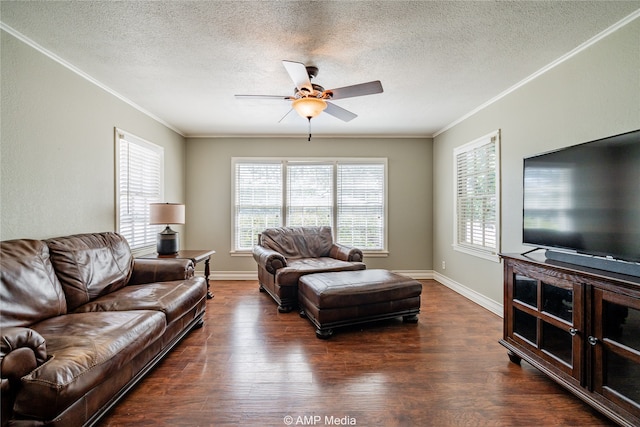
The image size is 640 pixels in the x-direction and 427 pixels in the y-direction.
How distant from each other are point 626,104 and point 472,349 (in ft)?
7.32

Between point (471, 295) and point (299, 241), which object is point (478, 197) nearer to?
point (471, 295)

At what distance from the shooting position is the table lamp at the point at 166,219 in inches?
142

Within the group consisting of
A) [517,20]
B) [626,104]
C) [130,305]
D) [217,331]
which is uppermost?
[517,20]

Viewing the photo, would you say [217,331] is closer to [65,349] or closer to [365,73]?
[65,349]

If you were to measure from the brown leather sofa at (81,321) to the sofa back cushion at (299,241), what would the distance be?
1441mm

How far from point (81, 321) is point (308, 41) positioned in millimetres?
2582

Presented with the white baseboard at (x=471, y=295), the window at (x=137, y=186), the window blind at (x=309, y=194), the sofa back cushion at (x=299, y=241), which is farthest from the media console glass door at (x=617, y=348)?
the window at (x=137, y=186)

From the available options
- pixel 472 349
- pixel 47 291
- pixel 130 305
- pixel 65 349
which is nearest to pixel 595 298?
pixel 472 349

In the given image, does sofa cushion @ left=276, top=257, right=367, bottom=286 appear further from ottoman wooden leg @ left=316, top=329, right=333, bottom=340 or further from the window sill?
the window sill

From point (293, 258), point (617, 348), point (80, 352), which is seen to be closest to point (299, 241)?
point (293, 258)

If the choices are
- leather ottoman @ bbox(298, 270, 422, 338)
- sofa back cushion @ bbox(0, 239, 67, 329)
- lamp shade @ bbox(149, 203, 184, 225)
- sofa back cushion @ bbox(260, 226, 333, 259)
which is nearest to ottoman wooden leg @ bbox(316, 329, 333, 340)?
leather ottoman @ bbox(298, 270, 422, 338)

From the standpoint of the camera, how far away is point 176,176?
4832 millimetres

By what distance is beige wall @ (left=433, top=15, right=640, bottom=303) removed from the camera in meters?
2.10

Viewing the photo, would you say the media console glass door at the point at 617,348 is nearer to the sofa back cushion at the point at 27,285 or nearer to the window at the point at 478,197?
the window at the point at 478,197
